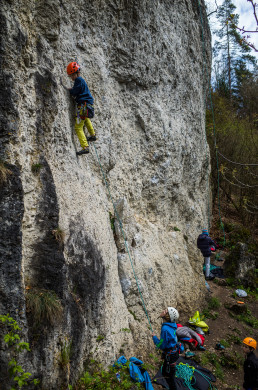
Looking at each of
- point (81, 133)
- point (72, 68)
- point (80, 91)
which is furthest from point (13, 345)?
point (72, 68)

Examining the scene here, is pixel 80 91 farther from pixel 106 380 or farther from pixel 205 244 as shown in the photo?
pixel 205 244

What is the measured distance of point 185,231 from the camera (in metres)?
9.90

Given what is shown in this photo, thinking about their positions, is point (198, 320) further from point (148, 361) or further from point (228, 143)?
point (228, 143)

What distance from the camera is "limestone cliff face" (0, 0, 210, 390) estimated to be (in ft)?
11.1

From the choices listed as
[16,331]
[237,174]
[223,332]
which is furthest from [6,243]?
[237,174]

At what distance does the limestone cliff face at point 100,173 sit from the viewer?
3.38m

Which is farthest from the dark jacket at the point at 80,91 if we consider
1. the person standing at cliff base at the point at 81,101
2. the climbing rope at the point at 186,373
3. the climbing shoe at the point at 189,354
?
the climbing shoe at the point at 189,354

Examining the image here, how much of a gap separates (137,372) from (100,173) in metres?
3.73

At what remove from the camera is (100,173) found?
5.96m

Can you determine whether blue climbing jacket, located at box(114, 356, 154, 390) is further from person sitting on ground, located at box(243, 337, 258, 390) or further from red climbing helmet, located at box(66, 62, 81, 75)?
red climbing helmet, located at box(66, 62, 81, 75)

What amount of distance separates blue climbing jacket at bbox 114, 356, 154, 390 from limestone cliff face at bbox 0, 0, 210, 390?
0.49 ft

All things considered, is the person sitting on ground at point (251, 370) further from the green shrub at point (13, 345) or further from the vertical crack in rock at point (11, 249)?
the vertical crack in rock at point (11, 249)

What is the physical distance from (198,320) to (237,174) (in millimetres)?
10290

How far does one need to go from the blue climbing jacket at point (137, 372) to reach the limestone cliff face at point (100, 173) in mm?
151
